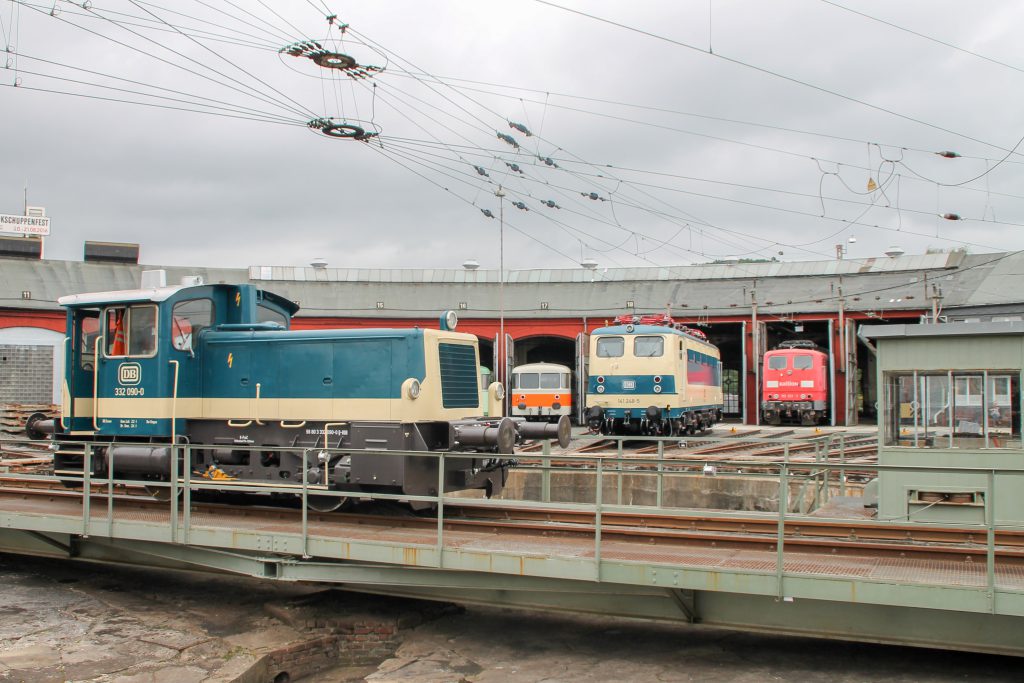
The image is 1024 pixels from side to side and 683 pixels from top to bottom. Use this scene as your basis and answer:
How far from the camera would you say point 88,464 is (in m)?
9.85

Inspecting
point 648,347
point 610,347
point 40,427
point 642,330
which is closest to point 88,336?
point 40,427

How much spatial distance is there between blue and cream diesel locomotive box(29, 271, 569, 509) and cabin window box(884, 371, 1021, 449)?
454 cm

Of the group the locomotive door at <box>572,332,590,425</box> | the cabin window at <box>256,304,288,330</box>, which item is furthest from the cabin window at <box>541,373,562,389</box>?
the cabin window at <box>256,304,288,330</box>

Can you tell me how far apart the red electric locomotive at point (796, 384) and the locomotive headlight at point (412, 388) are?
80.3 ft

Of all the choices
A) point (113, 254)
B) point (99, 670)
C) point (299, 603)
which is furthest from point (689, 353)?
point (113, 254)

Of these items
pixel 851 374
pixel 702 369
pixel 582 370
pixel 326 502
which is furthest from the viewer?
pixel 851 374

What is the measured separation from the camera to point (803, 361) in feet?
A: 105

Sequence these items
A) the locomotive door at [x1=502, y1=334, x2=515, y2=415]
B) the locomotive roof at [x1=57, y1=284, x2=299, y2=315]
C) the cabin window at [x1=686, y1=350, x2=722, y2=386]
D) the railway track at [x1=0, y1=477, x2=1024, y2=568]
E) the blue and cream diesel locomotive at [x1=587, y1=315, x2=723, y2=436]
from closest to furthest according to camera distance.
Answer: the railway track at [x1=0, y1=477, x2=1024, y2=568] < the locomotive roof at [x1=57, y1=284, x2=299, y2=315] < the blue and cream diesel locomotive at [x1=587, y1=315, x2=723, y2=436] < the cabin window at [x1=686, y1=350, x2=722, y2=386] < the locomotive door at [x1=502, y1=334, x2=515, y2=415]

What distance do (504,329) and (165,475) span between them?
24.7m

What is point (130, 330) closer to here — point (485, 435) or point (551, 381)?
point (485, 435)

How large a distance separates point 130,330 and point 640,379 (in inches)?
578

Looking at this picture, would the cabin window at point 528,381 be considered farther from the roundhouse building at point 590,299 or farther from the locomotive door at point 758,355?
the locomotive door at point 758,355

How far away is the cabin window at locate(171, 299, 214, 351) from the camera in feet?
37.0

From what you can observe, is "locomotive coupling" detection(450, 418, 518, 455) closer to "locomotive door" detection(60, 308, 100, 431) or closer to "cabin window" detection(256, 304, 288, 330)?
"cabin window" detection(256, 304, 288, 330)
